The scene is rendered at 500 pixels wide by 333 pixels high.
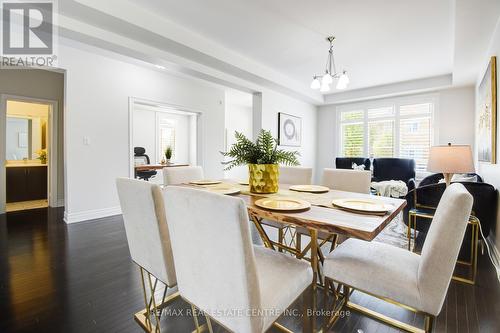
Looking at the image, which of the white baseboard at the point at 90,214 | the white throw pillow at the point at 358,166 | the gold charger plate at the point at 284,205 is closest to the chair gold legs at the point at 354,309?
the gold charger plate at the point at 284,205

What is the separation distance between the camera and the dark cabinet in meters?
4.73

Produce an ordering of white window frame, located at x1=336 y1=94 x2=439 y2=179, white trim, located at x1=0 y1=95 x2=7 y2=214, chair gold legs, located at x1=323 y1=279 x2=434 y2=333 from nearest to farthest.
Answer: chair gold legs, located at x1=323 y1=279 x2=434 y2=333
white trim, located at x1=0 y1=95 x2=7 y2=214
white window frame, located at x1=336 y1=94 x2=439 y2=179

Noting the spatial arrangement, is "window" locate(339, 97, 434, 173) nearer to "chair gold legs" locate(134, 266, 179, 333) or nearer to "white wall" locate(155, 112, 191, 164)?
"white wall" locate(155, 112, 191, 164)

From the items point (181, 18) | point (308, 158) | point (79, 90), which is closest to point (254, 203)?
point (181, 18)

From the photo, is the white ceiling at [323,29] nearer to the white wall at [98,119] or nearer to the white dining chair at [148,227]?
the white wall at [98,119]

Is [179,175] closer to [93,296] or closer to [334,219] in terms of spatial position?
[93,296]

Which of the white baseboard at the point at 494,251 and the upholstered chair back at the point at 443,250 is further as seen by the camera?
the white baseboard at the point at 494,251

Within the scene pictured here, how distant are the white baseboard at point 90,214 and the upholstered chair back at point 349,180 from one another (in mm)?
3363

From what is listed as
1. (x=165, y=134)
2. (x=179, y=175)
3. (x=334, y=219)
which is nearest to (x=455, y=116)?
(x=334, y=219)

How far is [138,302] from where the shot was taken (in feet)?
5.74

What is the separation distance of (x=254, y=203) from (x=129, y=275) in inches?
55.6

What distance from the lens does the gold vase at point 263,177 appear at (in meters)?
1.87

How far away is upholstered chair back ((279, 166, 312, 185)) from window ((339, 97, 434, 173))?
4.08 metres

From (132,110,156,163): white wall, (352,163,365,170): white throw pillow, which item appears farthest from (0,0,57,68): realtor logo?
(352,163,365,170): white throw pillow
